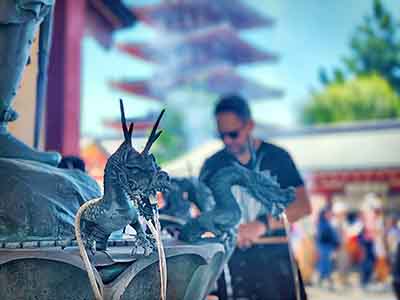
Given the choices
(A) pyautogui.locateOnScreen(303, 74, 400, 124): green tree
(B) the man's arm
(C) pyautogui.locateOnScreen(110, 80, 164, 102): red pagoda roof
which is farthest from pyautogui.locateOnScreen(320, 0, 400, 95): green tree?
(B) the man's arm

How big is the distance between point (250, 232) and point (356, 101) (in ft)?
86.8

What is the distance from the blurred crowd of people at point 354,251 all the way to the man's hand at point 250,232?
6.55 metres

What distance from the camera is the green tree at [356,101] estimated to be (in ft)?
88.9

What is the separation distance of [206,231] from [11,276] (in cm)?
56

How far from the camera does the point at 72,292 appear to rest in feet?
4.09

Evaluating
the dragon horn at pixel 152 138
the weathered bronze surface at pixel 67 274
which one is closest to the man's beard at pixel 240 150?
the weathered bronze surface at pixel 67 274

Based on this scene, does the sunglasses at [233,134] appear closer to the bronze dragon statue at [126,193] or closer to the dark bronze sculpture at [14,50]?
the dark bronze sculpture at [14,50]

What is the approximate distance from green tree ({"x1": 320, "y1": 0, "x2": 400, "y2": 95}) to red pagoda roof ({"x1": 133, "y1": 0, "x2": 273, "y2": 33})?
22.2 feet

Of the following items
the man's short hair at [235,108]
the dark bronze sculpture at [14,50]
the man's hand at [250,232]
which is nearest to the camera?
the dark bronze sculpture at [14,50]

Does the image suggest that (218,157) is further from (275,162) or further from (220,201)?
(220,201)

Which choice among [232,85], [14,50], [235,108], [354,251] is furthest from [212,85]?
[14,50]

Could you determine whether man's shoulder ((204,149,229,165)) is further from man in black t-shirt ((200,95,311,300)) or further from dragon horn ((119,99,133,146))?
dragon horn ((119,99,133,146))

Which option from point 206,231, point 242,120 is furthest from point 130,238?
point 242,120

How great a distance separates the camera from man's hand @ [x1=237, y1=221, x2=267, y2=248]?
2.23 metres
